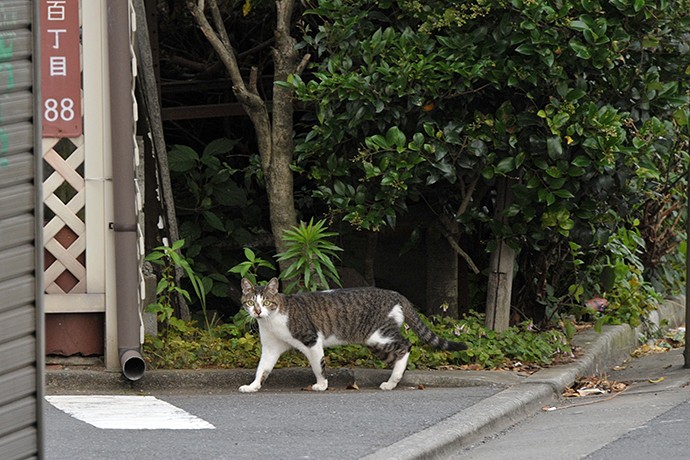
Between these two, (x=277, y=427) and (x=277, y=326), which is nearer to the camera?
(x=277, y=427)

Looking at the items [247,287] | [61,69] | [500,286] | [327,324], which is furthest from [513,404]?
[61,69]

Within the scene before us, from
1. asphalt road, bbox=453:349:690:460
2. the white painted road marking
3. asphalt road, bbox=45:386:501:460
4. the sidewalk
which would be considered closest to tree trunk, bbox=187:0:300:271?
the sidewalk

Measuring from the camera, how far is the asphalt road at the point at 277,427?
18.8 feet

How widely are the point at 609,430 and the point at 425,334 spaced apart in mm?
1920

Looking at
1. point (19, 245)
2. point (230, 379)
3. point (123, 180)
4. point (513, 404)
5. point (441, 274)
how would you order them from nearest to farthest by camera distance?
point (19, 245) < point (513, 404) < point (123, 180) < point (230, 379) < point (441, 274)

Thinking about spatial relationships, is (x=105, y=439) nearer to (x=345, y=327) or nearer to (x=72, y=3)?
(x=345, y=327)

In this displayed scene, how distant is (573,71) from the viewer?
8.02 m

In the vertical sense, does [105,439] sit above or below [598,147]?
below

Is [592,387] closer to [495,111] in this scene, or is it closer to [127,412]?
[495,111]

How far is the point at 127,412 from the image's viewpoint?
22.2 feet

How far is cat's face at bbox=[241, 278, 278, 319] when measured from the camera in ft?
24.8

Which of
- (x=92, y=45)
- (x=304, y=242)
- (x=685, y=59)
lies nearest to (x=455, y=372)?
(x=304, y=242)

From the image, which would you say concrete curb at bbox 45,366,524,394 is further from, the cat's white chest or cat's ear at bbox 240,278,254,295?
cat's ear at bbox 240,278,254,295

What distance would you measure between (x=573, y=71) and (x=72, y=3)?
3374 mm
